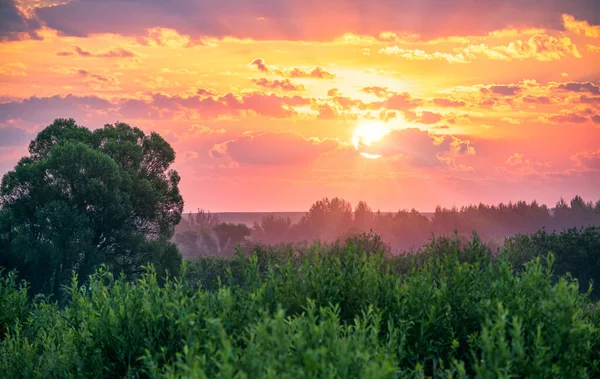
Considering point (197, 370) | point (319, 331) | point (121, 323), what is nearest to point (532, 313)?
point (319, 331)

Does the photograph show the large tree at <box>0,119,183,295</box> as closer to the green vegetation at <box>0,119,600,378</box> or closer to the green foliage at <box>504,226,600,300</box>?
the green vegetation at <box>0,119,600,378</box>

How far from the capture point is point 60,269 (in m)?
59.9

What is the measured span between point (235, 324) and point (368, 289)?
2.91 meters

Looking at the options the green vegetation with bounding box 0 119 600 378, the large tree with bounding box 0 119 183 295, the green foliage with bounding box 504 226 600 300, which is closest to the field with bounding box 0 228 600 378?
the green vegetation with bounding box 0 119 600 378

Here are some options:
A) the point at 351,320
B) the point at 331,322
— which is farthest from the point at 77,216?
the point at 331,322

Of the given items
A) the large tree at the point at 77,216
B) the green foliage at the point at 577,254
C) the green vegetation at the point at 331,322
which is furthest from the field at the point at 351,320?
the green foliage at the point at 577,254

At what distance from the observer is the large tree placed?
58.5 m

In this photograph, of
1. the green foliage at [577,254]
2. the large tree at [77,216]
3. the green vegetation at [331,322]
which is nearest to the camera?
the green vegetation at [331,322]

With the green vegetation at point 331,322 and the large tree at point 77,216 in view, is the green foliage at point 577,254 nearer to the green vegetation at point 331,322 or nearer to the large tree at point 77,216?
the large tree at point 77,216

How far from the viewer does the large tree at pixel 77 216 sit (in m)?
58.5

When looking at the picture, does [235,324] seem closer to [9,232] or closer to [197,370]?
[197,370]

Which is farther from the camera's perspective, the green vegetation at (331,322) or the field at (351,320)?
the field at (351,320)

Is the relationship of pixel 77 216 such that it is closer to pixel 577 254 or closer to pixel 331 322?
pixel 331 322

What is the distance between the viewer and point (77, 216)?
58688mm
